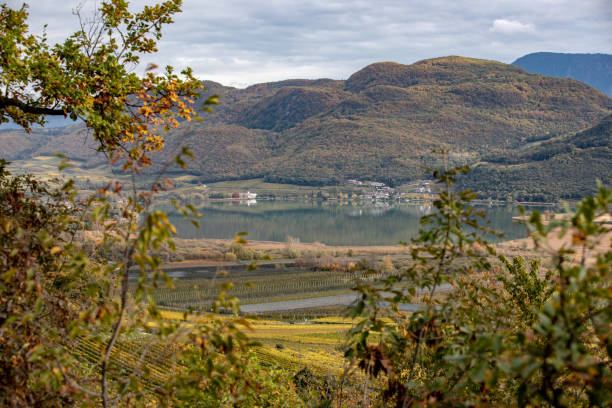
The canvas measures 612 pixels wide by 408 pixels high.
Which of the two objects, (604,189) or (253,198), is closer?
(604,189)

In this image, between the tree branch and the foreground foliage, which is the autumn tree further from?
the foreground foliage

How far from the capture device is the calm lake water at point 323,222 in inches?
3346

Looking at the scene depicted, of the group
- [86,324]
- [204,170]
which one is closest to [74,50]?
[86,324]

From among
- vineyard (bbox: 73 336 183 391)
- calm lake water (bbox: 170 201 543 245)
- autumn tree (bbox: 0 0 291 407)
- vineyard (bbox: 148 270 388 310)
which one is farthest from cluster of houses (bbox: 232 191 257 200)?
vineyard (bbox: 73 336 183 391)

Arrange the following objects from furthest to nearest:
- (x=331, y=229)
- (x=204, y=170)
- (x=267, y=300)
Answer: (x=204, y=170)
(x=331, y=229)
(x=267, y=300)

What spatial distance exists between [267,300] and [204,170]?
140644 mm

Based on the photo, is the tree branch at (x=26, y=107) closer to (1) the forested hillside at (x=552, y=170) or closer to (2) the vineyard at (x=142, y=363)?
(2) the vineyard at (x=142, y=363)

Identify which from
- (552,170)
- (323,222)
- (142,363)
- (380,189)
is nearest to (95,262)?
(142,363)

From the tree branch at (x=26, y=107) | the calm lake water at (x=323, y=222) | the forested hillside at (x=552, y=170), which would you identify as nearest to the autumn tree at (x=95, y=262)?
the tree branch at (x=26, y=107)

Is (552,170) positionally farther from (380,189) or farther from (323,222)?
(323,222)

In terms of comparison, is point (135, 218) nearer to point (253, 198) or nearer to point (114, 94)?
point (114, 94)

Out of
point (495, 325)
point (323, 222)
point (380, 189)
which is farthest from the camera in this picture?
point (380, 189)

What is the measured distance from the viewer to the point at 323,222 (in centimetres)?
10256

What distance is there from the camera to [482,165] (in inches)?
5748
